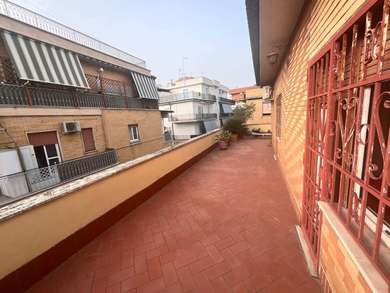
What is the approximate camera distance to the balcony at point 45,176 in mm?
5328

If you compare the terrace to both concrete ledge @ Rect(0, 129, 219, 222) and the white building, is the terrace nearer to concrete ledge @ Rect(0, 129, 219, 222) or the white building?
concrete ledge @ Rect(0, 129, 219, 222)

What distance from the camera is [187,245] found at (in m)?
2.51

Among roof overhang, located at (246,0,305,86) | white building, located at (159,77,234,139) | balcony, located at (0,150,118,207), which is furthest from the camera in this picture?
white building, located at (159,77,234,139)

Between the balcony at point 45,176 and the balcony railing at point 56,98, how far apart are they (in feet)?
7.73

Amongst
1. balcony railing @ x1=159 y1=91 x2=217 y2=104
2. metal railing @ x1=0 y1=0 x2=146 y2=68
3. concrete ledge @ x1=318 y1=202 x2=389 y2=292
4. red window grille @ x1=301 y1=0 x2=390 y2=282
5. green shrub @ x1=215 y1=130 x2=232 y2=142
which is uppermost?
metal railing @ x1=0 y1=0 x2=146 y2=68

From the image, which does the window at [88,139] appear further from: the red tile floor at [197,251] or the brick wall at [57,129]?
the red tile floor at [197,251]

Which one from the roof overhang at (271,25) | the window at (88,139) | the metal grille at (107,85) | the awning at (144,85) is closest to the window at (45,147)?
the window at (88,139)

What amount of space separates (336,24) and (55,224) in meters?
3.90

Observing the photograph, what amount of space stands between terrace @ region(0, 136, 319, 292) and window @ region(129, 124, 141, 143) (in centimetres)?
660

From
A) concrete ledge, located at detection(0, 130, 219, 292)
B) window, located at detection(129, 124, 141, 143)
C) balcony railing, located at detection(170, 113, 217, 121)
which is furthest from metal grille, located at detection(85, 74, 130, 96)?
balcony railing, located at detection(170, 113, 217, 121)

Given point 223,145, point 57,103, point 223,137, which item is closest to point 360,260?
point 223,145

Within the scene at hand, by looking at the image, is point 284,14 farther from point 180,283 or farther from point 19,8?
point 19,8

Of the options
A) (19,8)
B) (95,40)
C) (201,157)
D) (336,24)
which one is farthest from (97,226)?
(95,40)

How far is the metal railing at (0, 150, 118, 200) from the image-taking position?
535 cm
